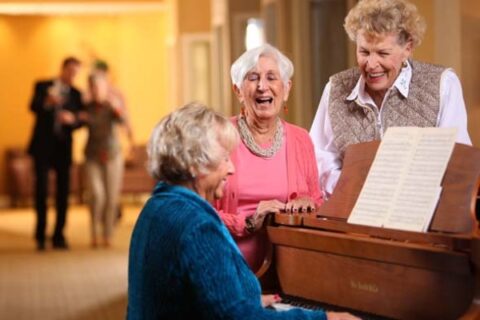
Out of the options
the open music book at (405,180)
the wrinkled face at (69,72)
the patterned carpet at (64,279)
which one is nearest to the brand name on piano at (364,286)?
the open music book at (405,180)

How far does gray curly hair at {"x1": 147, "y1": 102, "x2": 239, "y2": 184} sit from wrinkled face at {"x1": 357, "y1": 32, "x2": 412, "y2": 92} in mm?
828

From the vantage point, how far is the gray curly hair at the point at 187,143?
2.42 metres

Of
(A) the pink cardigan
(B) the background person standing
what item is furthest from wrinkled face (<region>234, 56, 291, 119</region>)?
(B) the background person standing

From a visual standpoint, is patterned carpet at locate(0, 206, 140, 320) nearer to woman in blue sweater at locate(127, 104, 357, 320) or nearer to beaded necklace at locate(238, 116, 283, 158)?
beaded necklace at locate(238, 116, 283, 158)

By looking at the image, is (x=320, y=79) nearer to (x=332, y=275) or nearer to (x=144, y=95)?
(x=332, y=275)

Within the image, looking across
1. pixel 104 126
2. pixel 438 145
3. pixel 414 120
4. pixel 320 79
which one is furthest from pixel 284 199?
pixel 104 126

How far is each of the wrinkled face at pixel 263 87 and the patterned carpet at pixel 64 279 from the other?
11.1 ft

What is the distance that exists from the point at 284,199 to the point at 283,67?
0.44m

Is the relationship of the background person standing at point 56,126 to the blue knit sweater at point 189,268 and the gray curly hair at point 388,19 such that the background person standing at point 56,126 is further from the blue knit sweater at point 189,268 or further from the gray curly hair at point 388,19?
the blue knit sweater at point 189,268

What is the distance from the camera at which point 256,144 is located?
3.29 m

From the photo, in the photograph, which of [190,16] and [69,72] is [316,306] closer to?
[69,72]

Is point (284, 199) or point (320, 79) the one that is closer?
point (284, 199)

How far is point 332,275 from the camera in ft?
9.07

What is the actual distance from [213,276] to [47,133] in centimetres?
732
